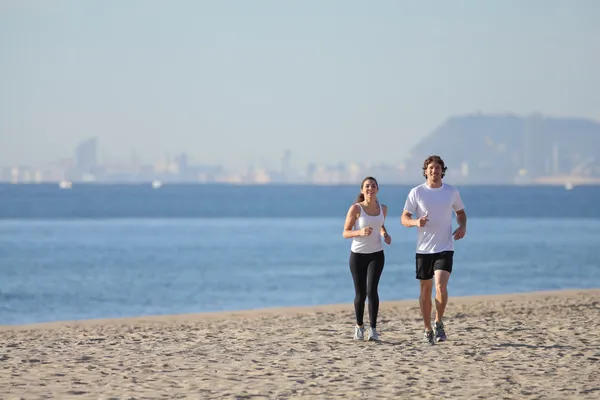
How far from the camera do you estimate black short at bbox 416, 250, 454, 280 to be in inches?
353

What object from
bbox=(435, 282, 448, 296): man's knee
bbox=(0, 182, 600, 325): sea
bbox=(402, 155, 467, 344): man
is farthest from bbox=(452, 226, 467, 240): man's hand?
bbox=(0, 182, 600, 325): sea

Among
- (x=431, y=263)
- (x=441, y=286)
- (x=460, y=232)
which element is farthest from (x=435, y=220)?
(x=441, y=286)

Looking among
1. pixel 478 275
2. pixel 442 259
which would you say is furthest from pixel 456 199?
pixel 478 275

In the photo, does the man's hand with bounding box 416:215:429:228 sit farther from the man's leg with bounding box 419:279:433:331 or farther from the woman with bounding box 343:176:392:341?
the man's leg with bounding box 419:279:433:331

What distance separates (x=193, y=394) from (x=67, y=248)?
128ft

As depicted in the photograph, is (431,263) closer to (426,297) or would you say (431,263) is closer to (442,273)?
(442,273)

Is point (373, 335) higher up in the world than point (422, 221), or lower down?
lower down

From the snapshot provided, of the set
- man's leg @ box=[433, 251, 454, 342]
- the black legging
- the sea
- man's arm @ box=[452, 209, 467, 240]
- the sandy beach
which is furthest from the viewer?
the sea

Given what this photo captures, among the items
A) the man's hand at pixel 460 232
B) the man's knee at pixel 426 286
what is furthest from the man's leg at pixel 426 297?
the man's hand at pixel 460 232

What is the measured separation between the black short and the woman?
0.37 metres

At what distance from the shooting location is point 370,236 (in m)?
9.33

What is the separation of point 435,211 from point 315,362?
1566 millimetres

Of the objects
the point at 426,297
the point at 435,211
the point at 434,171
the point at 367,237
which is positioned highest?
the point at 434,171

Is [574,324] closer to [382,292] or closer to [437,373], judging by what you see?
[437,373]
